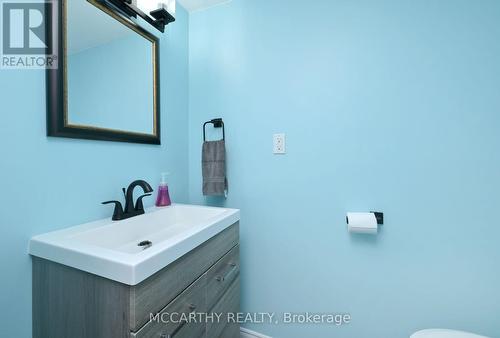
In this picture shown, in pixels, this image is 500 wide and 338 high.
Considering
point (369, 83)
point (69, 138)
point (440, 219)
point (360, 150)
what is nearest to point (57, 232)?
point (69, 138)

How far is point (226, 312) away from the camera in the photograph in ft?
3.29

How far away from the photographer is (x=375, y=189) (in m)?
1.06

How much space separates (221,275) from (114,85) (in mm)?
1054

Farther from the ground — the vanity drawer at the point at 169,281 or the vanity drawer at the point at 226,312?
the vanity drawer at the point at 169,281

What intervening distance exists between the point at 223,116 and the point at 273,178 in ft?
1.79

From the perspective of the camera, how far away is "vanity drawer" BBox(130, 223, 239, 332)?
0.53 m

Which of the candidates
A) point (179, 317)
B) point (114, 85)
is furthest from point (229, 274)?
point (114, 85)

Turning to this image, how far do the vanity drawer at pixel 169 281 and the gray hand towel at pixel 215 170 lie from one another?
41 cm

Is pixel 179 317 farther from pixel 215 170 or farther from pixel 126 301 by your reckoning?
pixel 215 170

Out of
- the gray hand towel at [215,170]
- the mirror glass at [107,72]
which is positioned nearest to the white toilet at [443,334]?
the gray hand towel at [215,170]

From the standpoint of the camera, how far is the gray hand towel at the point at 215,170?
4.31ft

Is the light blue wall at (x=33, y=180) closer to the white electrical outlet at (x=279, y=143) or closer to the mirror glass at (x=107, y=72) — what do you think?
the mirror glass at (x=107, y=72)

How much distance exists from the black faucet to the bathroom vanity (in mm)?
42

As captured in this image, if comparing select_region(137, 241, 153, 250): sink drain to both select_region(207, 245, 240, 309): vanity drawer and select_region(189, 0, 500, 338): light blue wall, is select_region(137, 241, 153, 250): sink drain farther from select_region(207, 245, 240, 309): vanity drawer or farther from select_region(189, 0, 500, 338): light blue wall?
select_region(189, 0, 500, 338): light blue wall
